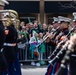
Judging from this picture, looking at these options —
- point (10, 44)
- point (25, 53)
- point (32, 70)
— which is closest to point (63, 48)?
point (10, 44)

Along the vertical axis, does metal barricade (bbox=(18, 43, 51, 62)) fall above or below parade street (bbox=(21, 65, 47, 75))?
above

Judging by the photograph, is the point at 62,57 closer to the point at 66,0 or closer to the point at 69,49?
the point at 69,49

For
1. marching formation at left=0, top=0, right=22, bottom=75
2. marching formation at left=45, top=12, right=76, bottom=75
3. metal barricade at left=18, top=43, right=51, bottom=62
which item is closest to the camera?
marching formation at left=45, top=12, right=76, bottom=75

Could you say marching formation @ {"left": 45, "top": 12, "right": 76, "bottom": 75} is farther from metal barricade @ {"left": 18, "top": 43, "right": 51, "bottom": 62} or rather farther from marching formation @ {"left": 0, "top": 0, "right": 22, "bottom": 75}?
metal barricade @ {"left": 18, "top": 43, "right": 51, "bottom": 62}

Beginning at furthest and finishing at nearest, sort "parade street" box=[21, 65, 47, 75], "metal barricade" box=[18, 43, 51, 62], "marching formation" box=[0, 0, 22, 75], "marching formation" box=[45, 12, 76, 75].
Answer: "metal barricade" box=[18, 43, 51, 62]
"parade street" box=[21, 65, 47, 75]
"marching formation" box=[0, 0, 22, 75]
"marching formation" box=[45, 12, 76, 75]

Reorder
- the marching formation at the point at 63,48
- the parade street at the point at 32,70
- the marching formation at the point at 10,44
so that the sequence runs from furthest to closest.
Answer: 1. the parade street at the point at 32,70
2. the marching formation at the point at 10,44
3. the marching formation at the point at 63,48

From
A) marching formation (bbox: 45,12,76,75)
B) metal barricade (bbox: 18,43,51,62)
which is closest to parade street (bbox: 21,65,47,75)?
metal barricade (bbox: 18,43,51,62)

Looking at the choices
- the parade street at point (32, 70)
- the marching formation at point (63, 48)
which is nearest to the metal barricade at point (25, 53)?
the parade street at point (32, 70)

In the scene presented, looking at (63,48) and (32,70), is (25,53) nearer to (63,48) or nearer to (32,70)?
(32,70)

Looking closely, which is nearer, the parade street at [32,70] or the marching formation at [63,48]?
the marching formation at [63,48]

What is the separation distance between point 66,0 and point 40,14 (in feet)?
5.51

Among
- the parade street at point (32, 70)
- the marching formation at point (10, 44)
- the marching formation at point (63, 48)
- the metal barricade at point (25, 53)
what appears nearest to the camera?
the marching formation at point (63, 48)

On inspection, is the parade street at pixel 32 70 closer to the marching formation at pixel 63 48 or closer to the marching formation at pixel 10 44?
the marching formation at pixel 10 44

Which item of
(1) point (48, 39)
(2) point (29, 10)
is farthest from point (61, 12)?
(1) point (48, 39)
